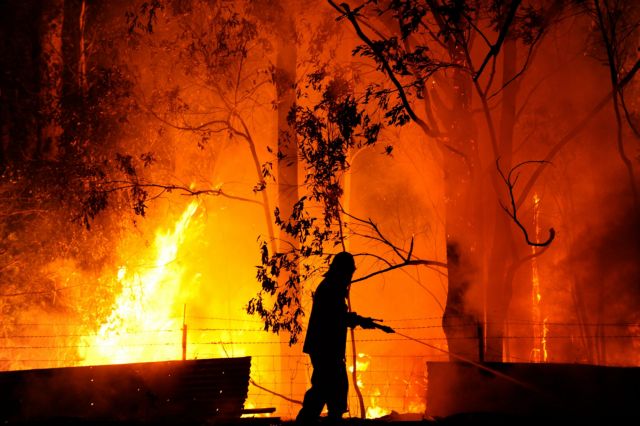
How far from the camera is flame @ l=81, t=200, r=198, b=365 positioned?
19.4 metres

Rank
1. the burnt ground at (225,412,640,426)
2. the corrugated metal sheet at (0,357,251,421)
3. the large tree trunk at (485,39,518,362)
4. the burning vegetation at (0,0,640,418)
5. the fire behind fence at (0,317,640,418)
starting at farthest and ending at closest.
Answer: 1. the fire behind fence at (0,317,640,418)
2. the burning vegetation at (0,0,640,418)
3. the large tree trunk at (485,39,518,362)
4. the corrugated metal sheet at (0,357,251,421)
5. the burnt ground at (225,412,640,426)

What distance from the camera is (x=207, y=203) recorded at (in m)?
24.9

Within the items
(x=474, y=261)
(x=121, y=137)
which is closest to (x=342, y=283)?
(x=474, y=261)

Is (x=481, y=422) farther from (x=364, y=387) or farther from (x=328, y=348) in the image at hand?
(x=364, y=387)

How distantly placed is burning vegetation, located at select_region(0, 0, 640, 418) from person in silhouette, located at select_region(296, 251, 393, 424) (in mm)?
4683

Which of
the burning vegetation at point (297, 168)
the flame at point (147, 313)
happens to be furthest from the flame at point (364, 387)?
the flame at point (147, 313)

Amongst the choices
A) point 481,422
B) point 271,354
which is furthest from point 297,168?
point 481,422

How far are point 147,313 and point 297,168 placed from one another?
7591 millimetres

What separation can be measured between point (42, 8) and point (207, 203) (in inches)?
351

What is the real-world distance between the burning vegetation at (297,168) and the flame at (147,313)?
0.08 m

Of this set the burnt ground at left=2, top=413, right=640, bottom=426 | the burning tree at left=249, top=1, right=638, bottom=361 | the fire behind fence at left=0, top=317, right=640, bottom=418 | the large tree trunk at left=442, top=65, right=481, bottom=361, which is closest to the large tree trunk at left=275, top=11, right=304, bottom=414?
the fire behind fence at left=0, top=317, right=640, bottom=418

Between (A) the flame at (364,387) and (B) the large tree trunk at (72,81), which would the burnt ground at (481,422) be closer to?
(A) the flame at (364,387)

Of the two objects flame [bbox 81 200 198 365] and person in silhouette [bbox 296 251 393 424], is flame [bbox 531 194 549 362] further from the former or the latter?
person in silhouette [bbox 296 251 393 424]

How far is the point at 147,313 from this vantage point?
21.5m
